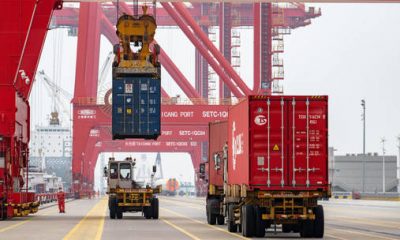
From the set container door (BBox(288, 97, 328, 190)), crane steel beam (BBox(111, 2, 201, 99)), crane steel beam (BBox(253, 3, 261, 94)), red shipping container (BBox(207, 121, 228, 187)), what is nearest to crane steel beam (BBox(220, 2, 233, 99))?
crane steel beam (BBox(111, 2, 201, 99))

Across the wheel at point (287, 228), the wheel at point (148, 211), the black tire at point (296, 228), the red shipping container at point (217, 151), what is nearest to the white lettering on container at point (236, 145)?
the wheel at point (287, 228)

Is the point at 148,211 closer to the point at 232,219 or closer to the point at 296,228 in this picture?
the point at 232,219

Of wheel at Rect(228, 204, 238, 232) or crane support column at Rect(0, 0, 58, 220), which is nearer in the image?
wheel at Rect(228, 204, 238, 232)

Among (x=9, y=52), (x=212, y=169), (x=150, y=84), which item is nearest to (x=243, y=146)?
(x=212, y=169)

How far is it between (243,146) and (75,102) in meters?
58.0

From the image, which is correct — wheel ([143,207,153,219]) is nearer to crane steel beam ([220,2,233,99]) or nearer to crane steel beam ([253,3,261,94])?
crane steel beam ([253,3,261,94])

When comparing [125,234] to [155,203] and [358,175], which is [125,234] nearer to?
[155,203]

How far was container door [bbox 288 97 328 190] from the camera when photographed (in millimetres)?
24750

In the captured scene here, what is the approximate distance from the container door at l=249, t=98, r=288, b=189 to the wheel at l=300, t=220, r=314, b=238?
1415 mm

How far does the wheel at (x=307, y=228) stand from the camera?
25.2m

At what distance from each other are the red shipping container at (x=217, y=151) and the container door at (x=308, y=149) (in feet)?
20.8

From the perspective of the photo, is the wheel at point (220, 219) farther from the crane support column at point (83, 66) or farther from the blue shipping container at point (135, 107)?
the crane support column at point (83, 66)

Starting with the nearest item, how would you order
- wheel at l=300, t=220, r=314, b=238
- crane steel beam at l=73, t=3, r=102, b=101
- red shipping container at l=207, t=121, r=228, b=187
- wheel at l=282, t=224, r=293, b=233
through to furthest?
wheel at l=300, t=220, r=314, b=238, wheel at l=282, t=224, r=293, b=233, red shipping container at l=207, t=121, r=228, b=187, crane steel beam at l=73, t=3, r=102, b=101

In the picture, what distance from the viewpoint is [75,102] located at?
82.4 metres
